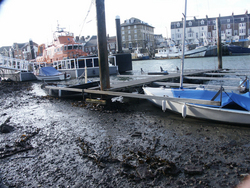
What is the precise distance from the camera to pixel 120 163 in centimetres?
481

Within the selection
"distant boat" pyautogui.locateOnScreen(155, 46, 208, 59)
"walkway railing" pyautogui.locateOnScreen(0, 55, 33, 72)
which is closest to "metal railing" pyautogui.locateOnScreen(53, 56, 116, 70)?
"walkway railing" pyautogui.locateOnScreen(0, 55, 33, 72)

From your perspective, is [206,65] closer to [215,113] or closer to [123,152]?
[215,113]

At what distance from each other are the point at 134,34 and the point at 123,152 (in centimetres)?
10009

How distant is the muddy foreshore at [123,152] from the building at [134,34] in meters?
93.7

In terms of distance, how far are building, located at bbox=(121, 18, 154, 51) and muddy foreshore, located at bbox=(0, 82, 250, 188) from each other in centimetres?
9373

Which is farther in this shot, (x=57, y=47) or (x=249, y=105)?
(x=57, y=47)

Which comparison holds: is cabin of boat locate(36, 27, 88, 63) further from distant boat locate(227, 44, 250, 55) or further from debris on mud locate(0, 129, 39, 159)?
distant boat locate(227, 44, 250, 55)

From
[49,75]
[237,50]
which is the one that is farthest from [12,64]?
[237,50]

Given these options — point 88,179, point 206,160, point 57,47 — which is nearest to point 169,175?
point 206,160

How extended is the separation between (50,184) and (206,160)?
12.3 feet

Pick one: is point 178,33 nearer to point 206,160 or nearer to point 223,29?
point 223,29

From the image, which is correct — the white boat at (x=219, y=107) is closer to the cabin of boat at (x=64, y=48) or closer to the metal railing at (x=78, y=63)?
the metal railing at (x=78, y=63)

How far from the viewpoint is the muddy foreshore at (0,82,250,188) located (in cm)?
422

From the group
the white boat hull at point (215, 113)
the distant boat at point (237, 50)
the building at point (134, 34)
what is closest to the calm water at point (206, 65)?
the distant boat at point (237, 50)
